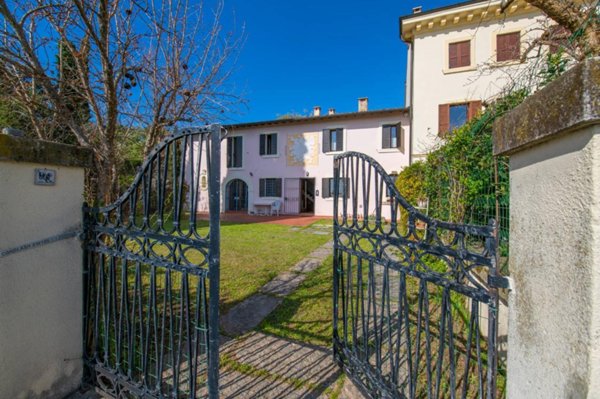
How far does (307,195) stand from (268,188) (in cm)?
231

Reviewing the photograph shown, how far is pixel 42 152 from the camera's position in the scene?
5.88 ft

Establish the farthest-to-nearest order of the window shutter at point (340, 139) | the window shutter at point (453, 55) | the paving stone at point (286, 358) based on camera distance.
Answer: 1. the window shutter at point (340, 139)
2. the window shutter at point (453, 55)
3. the paving stone at point (286, 358)

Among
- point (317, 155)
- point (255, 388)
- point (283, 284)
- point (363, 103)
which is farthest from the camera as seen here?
point (363, 103)

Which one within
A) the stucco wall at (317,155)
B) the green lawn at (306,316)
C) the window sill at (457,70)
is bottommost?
the green lawn at (306,316)

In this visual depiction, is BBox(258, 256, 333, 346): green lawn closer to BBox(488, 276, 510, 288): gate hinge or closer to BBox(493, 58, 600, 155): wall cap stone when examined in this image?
BBox(488, 276, 510, 288): gate hinge

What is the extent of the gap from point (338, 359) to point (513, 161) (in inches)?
79.9

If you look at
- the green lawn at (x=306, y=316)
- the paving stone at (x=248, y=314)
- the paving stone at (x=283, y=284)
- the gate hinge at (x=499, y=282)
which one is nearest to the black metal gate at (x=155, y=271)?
the paving stone at (x=248, y=314)

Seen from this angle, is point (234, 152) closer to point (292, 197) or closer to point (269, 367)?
point (292, 197)

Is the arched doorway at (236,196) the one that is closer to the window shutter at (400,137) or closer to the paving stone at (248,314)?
the window shutter at (400,137)

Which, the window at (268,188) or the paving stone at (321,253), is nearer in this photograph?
the paving stone at (321,253)

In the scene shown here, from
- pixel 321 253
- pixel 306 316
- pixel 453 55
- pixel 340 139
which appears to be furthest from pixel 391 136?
pixel 306 316

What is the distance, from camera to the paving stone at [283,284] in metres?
4.09

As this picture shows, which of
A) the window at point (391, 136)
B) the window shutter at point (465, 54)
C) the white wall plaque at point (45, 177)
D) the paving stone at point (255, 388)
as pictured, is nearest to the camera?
the white wall plaque at point (45, 177)

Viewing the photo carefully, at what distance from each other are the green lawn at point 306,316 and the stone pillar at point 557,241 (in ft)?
6.76
